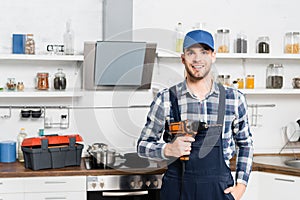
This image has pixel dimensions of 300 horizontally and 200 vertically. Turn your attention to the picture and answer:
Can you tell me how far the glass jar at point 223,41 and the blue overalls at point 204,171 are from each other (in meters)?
1.42

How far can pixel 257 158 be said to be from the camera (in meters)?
4.05

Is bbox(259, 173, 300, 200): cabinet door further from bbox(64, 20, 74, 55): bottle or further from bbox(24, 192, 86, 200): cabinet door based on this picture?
bbox(64, 20, 74, 55): bottle

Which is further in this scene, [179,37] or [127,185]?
[179,37]

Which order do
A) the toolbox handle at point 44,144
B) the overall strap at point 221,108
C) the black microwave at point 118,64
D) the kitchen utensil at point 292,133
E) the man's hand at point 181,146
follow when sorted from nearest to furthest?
the man's hand at point 181,146
the overall strap at point 221,108
the toolbox handle at point 44,144
the black microwave at point 118,64
the kitchen utensil at point 292,133

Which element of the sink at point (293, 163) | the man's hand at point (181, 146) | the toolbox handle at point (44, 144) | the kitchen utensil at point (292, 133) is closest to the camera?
the man's hand at point (181, 146)

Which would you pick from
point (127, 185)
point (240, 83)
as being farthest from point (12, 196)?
point (240, 83)

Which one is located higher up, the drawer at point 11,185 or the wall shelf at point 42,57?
the wall shelf at point 42,57

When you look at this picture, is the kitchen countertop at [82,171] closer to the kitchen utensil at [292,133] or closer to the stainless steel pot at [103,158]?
the stainless steel pot at [103,158]

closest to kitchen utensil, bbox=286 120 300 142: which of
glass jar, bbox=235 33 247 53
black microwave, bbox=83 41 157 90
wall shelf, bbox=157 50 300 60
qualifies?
wall shelf, bbox=157 50 300 60

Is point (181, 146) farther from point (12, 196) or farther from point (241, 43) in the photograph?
point (241, 43)

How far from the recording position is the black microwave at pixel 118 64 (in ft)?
12.1

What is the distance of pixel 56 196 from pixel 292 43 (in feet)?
7.49

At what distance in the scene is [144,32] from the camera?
411 centimetres

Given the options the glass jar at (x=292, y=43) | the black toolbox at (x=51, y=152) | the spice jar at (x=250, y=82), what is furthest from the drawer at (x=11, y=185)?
the glass jar at (x=292, y=43)
